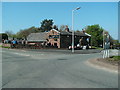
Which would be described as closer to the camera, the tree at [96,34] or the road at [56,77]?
the road at [56,77]

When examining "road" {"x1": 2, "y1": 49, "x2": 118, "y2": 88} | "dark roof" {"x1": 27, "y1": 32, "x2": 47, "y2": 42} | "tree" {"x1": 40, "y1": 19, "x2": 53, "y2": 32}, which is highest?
"tree" {"x1": 40, "y1": 19, "x2": 53, "y2": 32}

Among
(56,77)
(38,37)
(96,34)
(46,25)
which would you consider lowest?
(56,77)

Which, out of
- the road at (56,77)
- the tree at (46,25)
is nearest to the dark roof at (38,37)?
the tree at (46,25)

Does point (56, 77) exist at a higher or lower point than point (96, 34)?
lower

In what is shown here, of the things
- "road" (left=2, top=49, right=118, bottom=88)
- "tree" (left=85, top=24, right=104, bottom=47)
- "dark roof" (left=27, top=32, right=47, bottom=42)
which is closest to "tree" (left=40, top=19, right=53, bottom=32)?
"tree" (left=85, top=24, right=104, bottom=47)

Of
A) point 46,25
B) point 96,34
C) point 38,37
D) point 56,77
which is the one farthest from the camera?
point 46,25

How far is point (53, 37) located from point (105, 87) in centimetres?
5007

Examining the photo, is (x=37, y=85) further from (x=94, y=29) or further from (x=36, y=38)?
(x=94, y=29)

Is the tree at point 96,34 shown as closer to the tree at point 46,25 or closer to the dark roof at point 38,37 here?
the tree at point 46,25

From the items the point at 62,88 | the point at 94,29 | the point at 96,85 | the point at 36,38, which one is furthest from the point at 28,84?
the point at 94,29

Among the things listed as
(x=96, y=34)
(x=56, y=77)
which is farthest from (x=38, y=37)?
(x=56, y=77)

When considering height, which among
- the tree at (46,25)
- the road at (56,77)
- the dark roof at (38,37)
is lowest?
the road at (56,77)

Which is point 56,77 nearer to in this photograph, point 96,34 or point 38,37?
point 38,37

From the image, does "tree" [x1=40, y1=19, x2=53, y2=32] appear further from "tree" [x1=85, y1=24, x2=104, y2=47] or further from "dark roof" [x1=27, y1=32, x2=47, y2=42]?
"dark roof" [x1=27, y1=32, x2=47, y2=42]
